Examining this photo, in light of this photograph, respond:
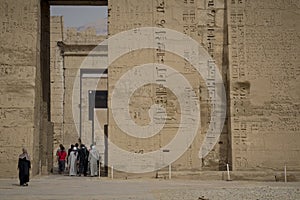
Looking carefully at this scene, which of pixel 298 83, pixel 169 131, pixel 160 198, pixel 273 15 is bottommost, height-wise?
pixel 160 198

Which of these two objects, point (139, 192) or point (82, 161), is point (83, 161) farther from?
point (139, 192)

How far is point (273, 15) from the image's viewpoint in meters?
13.2

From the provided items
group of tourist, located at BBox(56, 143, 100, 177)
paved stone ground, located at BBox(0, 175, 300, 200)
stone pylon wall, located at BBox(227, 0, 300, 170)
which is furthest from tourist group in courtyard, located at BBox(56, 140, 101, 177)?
stone pylon wall, located at BBox(227, 0, 300, 170)

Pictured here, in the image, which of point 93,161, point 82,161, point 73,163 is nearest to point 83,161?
point 82,161

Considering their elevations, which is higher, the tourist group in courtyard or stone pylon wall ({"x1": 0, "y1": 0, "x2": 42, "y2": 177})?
stone pylon wall ({"x1": 0, "y1": 0, "x2": 42, "y2": 177})

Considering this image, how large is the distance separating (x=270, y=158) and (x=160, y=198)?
5.37 metres

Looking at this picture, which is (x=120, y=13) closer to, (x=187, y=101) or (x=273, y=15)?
(x=187, y=101)

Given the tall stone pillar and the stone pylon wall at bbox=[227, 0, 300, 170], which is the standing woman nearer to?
the tall stone pillar

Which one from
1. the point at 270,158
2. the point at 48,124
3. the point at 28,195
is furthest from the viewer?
the point at 48,124

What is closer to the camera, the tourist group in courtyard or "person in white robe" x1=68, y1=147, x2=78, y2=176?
the tourist group in courtyard

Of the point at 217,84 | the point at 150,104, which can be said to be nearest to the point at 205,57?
the point at 217,84

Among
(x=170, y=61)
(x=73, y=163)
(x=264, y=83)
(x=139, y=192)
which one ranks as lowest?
(x=139, y=192)

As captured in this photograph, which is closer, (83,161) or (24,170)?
(24,170)

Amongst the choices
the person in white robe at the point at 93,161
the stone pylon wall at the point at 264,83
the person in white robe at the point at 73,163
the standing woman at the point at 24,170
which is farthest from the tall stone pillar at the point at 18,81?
the stone pylon wall at the point at 264,83
